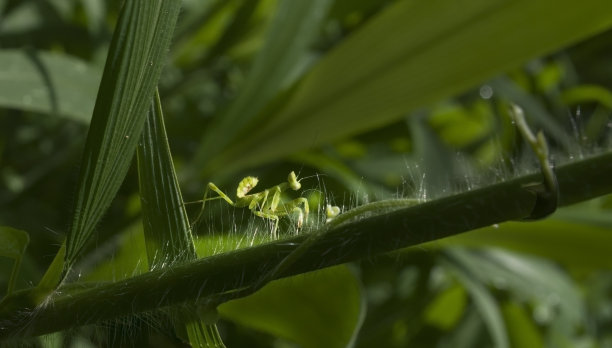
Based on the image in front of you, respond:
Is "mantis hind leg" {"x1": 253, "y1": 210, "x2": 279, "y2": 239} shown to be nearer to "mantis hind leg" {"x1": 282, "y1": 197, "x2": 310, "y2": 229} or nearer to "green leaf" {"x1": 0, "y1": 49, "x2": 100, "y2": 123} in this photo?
"mantis hind leg" {"x1": 282, "y1": 197, "x2": 310, "y2": 229}

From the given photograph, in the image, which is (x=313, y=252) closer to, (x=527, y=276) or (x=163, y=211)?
(x=163, y=211)

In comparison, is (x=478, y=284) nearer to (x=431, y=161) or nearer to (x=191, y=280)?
(x=431, y=161)

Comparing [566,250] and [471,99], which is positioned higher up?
[471,99]

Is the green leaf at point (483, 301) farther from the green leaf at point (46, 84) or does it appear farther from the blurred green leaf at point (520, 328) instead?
the green leaf at point (46, 84)

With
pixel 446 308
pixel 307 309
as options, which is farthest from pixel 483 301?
pixel 307 309

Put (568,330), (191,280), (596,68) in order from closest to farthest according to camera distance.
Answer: (191,280) < (568,330) < (596,68)

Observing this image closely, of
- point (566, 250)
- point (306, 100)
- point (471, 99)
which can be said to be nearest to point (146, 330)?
point (306, 100)
